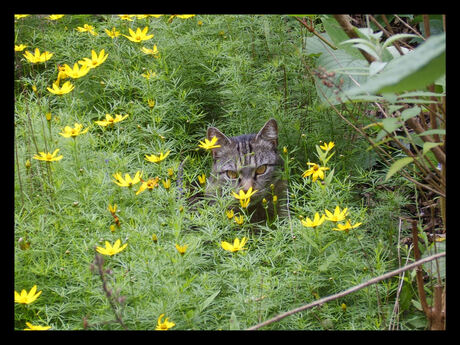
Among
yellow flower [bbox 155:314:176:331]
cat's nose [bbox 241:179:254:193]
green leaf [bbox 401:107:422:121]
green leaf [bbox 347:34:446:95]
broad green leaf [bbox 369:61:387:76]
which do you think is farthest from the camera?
cat's nose [bbox 241:179:254:193]

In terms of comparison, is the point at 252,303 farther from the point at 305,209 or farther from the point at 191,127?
the point at 191,127

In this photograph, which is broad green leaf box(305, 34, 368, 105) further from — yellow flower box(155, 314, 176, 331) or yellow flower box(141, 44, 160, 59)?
yellow flower box(155, 314, 176, 331)

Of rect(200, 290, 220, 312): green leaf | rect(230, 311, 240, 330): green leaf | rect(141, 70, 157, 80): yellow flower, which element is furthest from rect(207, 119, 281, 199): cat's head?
rect(230, 311, 240, 330): green leaf

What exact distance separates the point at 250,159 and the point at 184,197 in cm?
57

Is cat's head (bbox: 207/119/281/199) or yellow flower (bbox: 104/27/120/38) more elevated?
yellow flower (bbox: 104/27/120/38)

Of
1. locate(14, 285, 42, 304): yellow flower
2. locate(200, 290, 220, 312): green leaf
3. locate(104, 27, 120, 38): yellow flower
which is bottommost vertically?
locate(200, 290, 220, 312): green leaf

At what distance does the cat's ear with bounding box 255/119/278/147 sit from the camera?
8.86 feet

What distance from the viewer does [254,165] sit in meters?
2.76

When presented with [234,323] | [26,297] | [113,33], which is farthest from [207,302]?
[113,33]

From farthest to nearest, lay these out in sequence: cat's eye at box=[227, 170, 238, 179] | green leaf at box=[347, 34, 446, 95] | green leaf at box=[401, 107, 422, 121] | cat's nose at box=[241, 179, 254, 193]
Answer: cat's eye at box=[227, 170, 238, 179] < cat's nose at box=[241, 179, 254, 193] < green leaf at box=[401, 107, 422, 121] < green leaf at box=[347, 34, 446, 95]

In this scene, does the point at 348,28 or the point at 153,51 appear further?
the point at 153,51

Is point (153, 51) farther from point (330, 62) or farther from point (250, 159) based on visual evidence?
point (330, 62)

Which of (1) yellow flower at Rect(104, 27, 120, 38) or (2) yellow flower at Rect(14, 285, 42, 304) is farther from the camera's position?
(1) yellow flower at Rect(104, 27, 120, 38)
